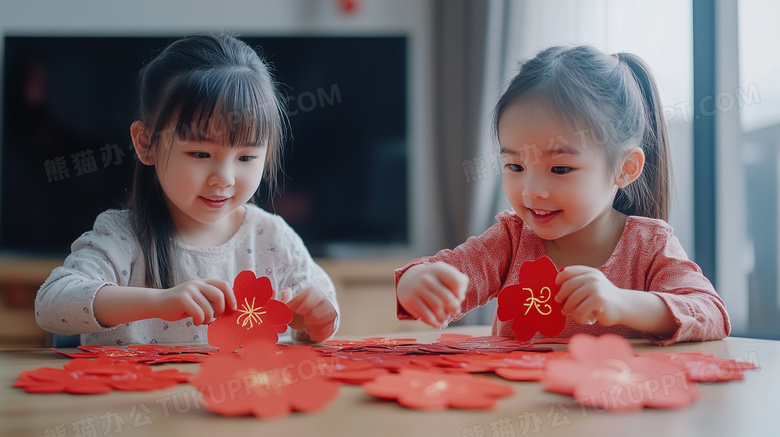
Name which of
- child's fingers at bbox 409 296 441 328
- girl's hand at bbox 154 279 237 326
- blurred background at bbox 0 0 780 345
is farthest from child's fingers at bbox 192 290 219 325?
blurred background at bbox 0 0 780 345

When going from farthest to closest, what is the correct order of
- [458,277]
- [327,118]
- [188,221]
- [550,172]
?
[327,118] < [188,221] < [550,172] < [458,277]

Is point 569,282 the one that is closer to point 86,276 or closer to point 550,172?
point 550,172

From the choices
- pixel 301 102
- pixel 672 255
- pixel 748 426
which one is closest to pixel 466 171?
pixel 301 102

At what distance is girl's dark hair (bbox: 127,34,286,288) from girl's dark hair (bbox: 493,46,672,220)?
0.44 metres

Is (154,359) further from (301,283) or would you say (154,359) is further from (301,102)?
(301,102)

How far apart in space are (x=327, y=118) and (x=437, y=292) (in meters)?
2.80

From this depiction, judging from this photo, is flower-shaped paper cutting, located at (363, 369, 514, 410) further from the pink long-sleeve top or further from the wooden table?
the pink long-sleeve top

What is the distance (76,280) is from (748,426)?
0.94 m

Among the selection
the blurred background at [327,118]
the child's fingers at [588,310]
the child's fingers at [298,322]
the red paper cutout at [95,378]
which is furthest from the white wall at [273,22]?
the red paper cutout at [95,378]

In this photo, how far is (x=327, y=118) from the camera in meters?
3.52

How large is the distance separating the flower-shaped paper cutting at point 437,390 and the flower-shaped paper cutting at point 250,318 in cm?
33

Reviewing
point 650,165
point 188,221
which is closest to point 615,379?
point 650,165

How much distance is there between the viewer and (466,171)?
3.52 meters

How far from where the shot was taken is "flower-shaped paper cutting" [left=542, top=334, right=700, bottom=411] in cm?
55
